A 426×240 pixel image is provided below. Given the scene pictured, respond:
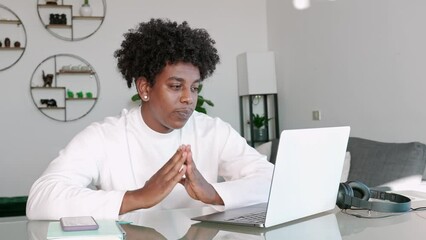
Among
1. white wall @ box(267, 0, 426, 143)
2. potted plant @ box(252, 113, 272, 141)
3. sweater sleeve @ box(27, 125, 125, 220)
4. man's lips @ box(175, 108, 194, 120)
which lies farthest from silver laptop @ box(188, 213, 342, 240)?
potted plant @ box(252, 113, 272, 141)

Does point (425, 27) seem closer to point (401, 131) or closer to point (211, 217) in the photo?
point (401, 131)

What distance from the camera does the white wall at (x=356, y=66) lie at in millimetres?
3533

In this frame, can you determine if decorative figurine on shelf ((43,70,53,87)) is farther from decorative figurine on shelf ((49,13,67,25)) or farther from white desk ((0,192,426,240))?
white desk ((0,192,426,240))

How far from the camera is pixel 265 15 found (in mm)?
5727

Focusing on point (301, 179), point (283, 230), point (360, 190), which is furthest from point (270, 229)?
point (360, 190)

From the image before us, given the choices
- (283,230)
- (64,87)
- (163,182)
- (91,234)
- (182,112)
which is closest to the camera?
(91,234)

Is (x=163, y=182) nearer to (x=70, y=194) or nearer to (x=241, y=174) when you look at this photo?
(x=70, y=194)

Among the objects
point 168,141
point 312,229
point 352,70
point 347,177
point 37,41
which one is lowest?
point 347,177

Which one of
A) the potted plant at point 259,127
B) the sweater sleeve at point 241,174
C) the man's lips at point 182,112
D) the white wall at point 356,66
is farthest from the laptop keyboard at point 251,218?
the potted plant at point 259,127

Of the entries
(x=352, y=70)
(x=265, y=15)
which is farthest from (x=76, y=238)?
(x=265, y=15)

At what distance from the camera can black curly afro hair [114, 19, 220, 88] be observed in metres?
1.65

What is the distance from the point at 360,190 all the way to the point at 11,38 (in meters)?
4.26

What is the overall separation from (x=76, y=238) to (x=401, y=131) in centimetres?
306

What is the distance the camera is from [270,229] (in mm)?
1145
